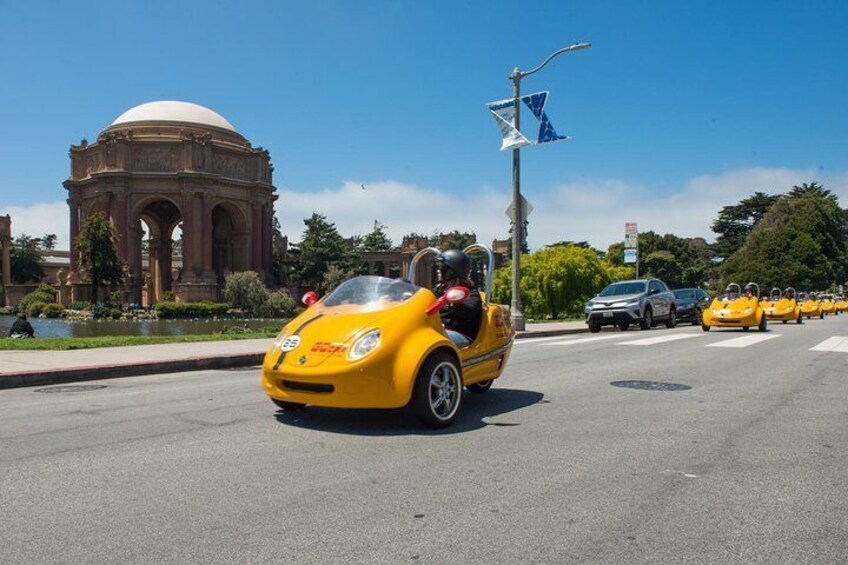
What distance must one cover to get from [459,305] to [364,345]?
68.8 inches

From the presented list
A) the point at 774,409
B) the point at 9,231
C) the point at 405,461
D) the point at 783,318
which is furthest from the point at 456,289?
the point at 9,231

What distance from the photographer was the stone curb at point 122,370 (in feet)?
30.3

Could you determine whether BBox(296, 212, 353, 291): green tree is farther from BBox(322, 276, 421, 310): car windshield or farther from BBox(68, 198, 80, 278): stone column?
BBox(322, 276, 421, 310): car windshield

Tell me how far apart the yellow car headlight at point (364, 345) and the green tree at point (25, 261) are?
116m

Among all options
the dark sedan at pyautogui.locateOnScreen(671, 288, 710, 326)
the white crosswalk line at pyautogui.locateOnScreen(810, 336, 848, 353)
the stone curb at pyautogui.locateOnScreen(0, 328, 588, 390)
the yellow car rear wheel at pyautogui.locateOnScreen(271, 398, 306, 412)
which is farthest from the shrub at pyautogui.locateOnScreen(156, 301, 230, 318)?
the yellow car rear wheel at pyautogui.locateOnScreen(271, 398, 306, 412)

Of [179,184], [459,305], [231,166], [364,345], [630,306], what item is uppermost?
[231,166]

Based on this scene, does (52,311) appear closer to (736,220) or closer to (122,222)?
(122,222)

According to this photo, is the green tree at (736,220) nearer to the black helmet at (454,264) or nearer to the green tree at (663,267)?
the green tree at (663,267)

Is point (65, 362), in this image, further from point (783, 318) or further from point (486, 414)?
point (783, 318)

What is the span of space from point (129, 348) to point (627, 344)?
10.9 metres

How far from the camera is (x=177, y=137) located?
246 ft

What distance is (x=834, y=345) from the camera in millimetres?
15203

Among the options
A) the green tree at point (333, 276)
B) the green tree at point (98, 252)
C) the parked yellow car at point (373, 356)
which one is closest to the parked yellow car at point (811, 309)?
the parked yellow car at point (373, 356)

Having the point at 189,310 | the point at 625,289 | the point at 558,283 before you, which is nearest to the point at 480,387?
the point at 625,289
